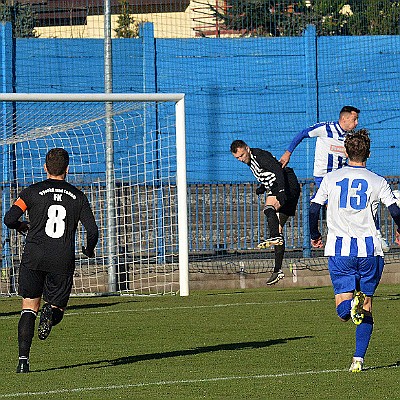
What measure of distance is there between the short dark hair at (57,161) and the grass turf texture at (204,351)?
5.18ft

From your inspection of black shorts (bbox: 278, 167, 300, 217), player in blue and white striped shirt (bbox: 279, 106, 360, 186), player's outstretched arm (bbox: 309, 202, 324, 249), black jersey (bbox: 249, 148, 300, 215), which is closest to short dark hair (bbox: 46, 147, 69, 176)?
player's outstretched arm (bbox: 309, 202, 324, 249)

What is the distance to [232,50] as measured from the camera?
23812mm

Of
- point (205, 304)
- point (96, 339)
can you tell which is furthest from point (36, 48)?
point (96, 339)

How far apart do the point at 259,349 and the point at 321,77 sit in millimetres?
13813

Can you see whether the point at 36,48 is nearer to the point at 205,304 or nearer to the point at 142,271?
the point at 142,271

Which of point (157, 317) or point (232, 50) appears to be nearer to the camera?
point (157, 317)

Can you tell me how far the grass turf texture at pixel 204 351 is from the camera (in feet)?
26.7

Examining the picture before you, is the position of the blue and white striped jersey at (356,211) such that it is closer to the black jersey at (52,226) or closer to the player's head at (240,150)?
the black jersey at (52,226)

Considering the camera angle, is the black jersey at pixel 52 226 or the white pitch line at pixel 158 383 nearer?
the white pitch line at pixel 158 383

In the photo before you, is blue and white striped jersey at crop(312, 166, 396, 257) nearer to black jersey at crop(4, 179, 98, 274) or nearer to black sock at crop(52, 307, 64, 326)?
black jersey at crop(4, 179, 98, 274)

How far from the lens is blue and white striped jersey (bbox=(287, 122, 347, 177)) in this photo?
14.3 m

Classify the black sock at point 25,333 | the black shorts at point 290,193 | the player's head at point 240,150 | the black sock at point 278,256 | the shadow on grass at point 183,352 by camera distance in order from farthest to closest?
the black sock at point 278,256 → the black shorts at point 290,193 → the player's head at point 240,150 → the shadow on grass at point 183,352 → the black sock at point 25,333

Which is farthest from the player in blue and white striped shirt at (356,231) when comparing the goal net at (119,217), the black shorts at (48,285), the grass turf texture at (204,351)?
the goal net at (119,217)

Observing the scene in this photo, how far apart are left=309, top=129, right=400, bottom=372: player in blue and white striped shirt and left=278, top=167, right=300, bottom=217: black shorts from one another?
20.8 feet
